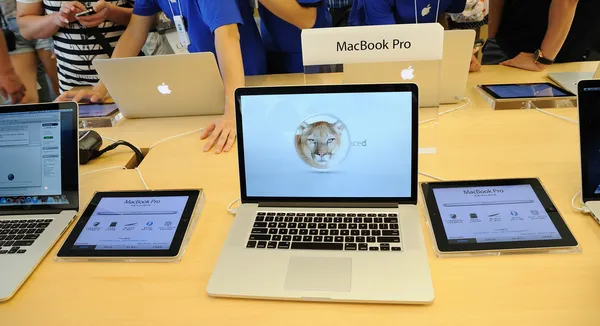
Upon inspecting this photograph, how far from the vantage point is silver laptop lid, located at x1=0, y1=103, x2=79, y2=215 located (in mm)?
1071

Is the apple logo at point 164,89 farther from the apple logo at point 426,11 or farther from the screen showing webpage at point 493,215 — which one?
the apple logo at point 426,11

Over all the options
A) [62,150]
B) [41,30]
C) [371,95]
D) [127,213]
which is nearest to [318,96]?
[371,95]

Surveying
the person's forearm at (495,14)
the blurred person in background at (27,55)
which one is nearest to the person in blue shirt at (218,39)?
the blurred person in background at (27,55)

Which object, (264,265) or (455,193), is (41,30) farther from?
(455,193)

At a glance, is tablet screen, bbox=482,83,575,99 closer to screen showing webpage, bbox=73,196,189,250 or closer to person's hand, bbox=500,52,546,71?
person's hand, bbox=500,52,546,71

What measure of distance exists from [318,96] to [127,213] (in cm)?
52

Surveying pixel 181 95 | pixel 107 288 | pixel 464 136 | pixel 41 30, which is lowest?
pixel 107 288

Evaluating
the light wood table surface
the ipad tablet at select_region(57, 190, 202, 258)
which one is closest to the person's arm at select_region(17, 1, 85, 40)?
the light wood table surface

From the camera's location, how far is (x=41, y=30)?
80.0 inches

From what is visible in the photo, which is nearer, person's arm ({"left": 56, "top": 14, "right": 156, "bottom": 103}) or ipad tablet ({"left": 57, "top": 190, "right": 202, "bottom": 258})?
ipad tablet ({"left": 57, "top": 190, "right": 202, "bottom": 258})

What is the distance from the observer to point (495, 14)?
2531mm

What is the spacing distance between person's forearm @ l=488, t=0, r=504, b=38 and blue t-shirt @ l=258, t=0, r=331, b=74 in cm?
112

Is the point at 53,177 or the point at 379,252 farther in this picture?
the point at 53,177

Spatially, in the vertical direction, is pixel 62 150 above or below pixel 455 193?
above
